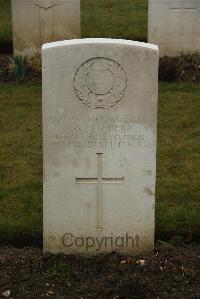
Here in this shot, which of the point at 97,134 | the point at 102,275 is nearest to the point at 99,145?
the point at 97,134

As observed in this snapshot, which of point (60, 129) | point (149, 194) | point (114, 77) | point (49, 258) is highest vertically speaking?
point (114, 77)

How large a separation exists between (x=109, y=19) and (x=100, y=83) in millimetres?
A: 8243

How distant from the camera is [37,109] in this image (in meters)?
8.16

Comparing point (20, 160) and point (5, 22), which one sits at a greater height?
point (5, 22)

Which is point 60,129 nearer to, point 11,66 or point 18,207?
point 18,207

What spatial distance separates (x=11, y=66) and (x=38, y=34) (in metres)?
0.68

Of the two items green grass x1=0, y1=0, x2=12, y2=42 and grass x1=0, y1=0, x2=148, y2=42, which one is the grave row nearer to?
grass x1=0, y1=0, x2=148, y2=42

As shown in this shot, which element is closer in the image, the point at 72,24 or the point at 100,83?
the point at 100,83

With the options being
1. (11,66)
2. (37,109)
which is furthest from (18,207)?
(11,66)

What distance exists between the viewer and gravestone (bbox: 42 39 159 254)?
14.3 ft

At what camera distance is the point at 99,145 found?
14.8 ft

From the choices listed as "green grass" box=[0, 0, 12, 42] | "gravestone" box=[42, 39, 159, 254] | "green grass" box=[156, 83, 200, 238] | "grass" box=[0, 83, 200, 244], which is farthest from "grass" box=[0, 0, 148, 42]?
"gravestone" box=[42, 39, 159, 254]

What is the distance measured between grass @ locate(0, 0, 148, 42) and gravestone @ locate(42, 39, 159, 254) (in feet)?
22.7

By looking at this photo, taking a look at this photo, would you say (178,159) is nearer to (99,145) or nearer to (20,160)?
(20,160)
